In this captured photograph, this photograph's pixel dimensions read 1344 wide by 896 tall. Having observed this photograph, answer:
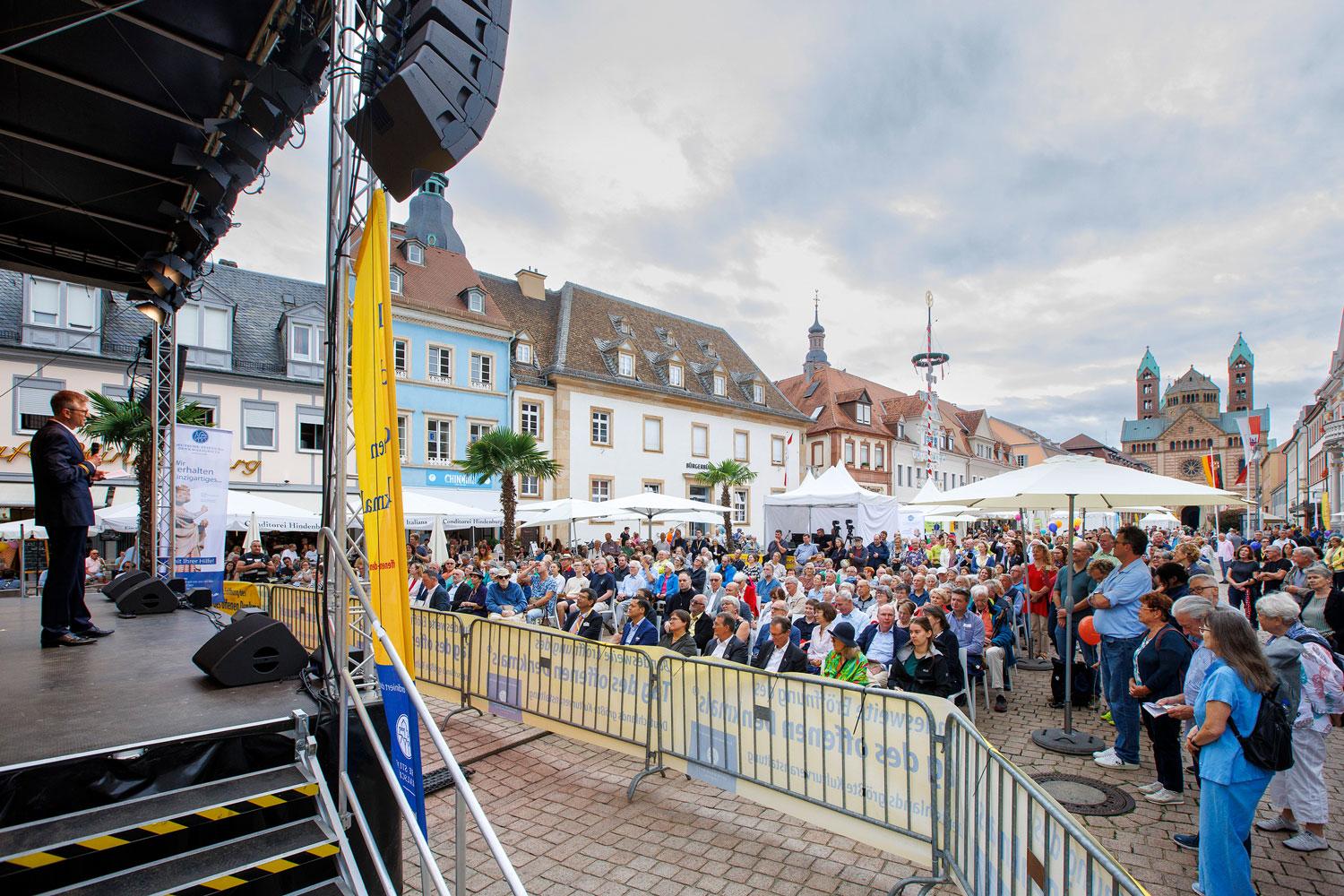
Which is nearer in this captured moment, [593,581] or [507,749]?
[507,749]

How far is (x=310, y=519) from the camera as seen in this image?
15.5 metres

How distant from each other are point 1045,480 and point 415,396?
2692cm

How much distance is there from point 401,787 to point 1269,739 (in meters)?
4.42

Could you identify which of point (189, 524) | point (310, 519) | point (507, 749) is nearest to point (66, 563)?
point (507, 749)

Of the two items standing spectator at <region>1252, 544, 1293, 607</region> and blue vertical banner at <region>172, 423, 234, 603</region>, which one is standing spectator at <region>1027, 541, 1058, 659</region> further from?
blue vertical banner at <region>172, 423, 234, 603</region>

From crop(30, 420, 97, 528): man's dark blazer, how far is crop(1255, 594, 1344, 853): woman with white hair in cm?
802

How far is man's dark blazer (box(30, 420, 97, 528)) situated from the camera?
500cm

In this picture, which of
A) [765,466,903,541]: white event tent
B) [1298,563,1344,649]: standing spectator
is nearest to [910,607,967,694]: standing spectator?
[1298,563,1344,649]: standing spectator

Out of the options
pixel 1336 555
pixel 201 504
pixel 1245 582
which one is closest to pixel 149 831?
pixel 201 504

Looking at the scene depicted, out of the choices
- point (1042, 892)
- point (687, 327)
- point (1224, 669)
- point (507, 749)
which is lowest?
point (507, 749)

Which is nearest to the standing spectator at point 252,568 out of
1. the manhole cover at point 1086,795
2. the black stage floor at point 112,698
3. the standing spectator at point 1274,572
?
the black stage floor at point 112,698

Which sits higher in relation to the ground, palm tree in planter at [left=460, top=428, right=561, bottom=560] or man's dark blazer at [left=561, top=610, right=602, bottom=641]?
palm tree in planter at [left=460, top=428, right=561, bottom=560]

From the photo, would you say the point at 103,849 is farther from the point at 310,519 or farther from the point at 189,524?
the point at 310,519

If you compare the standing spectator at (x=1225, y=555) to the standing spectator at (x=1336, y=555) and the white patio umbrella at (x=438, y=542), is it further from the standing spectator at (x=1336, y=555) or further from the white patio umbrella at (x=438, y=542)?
the white patio umbrella at (x=438, y=542)
